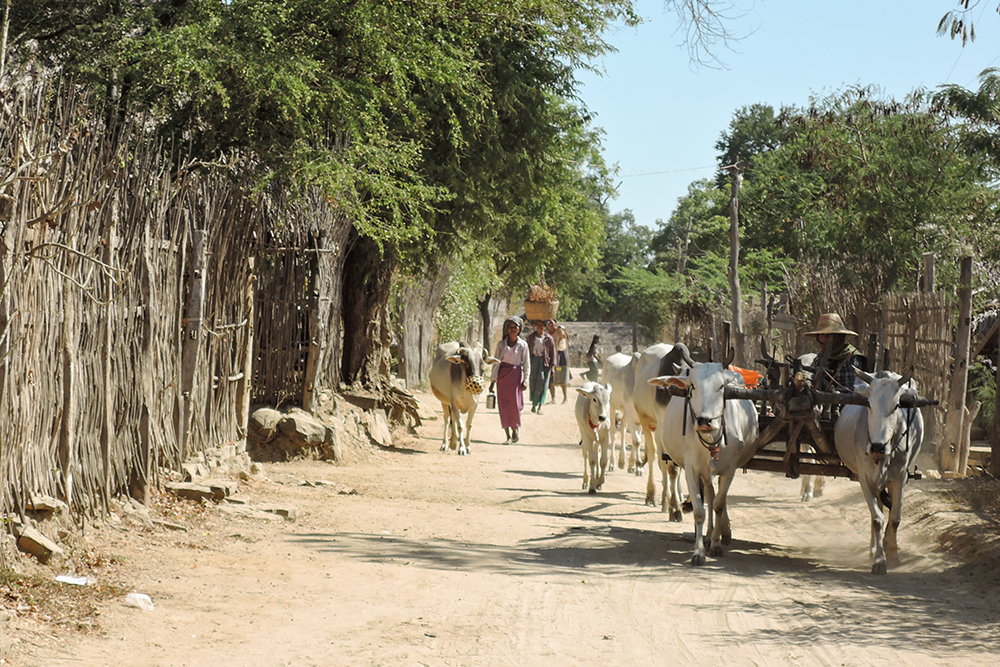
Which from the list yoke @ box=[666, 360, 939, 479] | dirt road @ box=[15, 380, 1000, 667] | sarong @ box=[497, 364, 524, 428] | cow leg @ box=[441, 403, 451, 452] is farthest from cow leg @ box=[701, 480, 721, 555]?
sarong @ box=[497, 364, 524, 428]

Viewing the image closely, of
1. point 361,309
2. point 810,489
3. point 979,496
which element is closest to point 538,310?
point 361,309

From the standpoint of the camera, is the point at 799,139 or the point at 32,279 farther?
the point at 799,139

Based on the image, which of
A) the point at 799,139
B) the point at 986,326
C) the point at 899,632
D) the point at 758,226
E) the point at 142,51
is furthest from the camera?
the point at 758,226

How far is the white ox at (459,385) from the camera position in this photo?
49.5 feet

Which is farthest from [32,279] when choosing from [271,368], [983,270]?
[983,270]

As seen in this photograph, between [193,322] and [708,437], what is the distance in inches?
185

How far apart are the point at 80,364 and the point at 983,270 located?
56.5ft

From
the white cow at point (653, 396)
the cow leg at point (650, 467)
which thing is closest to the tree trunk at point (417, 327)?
the cow leg at point (650, 467)

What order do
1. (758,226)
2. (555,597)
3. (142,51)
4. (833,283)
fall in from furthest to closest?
(758,226) → (833,283) → (142,51) → (555,597)

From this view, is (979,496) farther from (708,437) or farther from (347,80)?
(347,80)

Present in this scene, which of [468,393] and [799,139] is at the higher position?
[799,139]

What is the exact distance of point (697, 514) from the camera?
26.5 feet

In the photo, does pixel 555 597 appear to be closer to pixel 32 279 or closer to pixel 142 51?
pixel 32 279

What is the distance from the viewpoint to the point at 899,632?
595 centimetres
